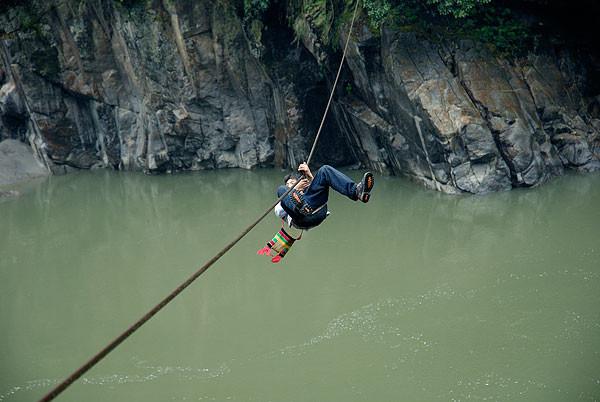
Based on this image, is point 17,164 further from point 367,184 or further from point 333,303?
point 367,184

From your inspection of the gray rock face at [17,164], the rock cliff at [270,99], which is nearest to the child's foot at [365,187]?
the rock cliff at [270,99]

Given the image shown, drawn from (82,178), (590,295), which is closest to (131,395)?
(590,295)

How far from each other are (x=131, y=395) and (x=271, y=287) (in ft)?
9.34

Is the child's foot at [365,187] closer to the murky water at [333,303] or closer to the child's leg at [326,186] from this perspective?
the child's leg at [326,186]

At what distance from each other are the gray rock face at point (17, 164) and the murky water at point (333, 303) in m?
4.69

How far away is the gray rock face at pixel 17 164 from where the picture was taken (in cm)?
1738

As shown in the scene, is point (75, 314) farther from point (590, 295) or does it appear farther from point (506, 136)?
point (506, 136)

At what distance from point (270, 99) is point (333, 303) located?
7.84 metres

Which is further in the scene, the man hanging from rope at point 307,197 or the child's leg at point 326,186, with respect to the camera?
the man hanging from rope at point 307,197

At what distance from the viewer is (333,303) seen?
9070mm

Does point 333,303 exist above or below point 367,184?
below

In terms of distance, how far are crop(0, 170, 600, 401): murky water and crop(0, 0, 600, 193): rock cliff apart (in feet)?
3.09

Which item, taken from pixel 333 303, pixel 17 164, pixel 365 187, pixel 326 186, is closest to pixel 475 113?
pixel 333 303

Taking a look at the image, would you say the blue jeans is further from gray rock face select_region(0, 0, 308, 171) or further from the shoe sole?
gray rock face select_region(0, 0, 308, 171)
